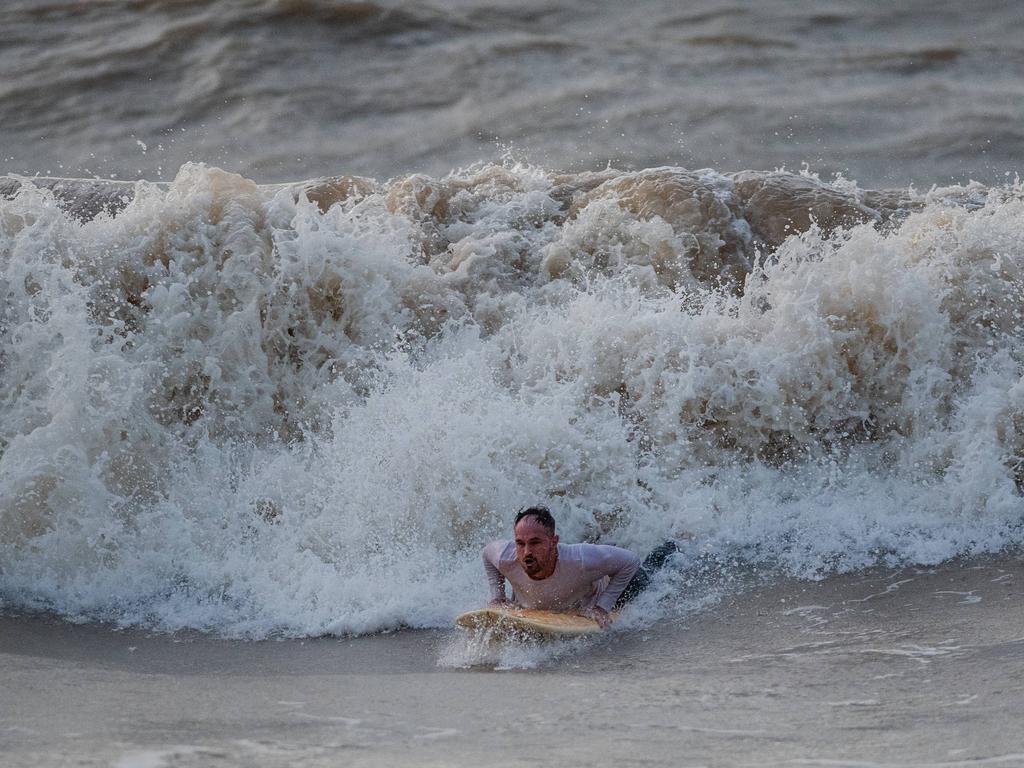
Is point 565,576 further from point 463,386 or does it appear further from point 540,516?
point 463,386

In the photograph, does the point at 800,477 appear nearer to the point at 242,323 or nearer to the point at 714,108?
the point at 242,323

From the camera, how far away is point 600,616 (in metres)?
5.74

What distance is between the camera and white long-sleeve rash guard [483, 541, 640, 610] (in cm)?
590

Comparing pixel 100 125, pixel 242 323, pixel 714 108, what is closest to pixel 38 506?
pixel 242 323

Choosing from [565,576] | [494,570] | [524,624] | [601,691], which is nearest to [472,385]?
[494,570]

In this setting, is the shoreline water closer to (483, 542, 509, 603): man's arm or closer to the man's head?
(483, 542, 509, 603): man's arm

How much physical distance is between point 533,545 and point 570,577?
302mm

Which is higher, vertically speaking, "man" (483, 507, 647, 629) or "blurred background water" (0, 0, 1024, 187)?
"blurred background water" (0, 0, 1024, 187)

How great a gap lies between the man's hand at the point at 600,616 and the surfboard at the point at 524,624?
3 cm

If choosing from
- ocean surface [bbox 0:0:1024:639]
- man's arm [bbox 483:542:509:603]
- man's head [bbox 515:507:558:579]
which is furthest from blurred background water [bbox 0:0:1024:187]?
man's head [bbox 515:507:558:579]

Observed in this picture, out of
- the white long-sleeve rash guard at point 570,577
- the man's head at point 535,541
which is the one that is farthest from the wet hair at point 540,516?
the white long-sleeve rash guard at point 570,577

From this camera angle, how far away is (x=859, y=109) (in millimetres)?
14773

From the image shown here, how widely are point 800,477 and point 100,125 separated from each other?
10.2 m

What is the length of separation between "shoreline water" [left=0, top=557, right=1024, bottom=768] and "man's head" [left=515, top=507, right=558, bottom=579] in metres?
0.45
